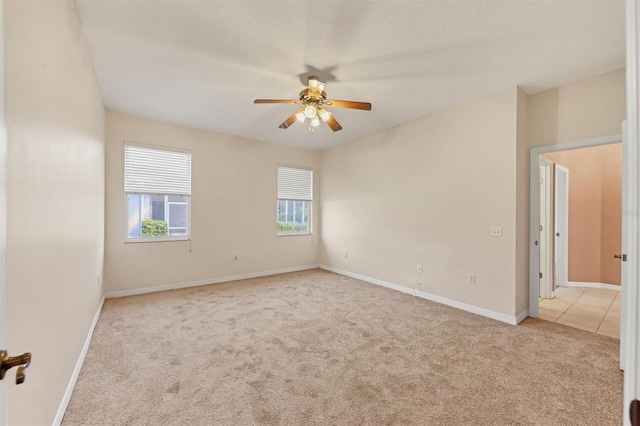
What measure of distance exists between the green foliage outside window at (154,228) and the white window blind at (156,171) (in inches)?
19.2

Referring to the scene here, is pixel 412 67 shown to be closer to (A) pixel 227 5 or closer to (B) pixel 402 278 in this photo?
(A) pixel 227 5

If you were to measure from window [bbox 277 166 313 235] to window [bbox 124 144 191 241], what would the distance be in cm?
186

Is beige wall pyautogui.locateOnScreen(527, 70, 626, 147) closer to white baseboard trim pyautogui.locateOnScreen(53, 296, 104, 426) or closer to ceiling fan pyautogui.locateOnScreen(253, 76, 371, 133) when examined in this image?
ceiling fan pyautogui.locateOnScreen(253, 76, 371, 133)

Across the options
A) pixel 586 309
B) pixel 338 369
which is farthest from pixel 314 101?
pixel 586 309

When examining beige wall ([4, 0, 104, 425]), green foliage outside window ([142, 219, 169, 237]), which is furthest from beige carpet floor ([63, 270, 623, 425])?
green foliage outside window ([142, 219, 169, 237])

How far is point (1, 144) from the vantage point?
2.34ft

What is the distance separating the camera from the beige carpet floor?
5.70ft

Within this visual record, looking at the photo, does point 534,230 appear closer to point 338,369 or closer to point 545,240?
point 545,240

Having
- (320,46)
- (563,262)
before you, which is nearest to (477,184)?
(320,46)

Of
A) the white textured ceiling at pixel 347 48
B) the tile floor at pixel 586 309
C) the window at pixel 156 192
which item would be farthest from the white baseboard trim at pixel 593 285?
the window at pixel 156 192

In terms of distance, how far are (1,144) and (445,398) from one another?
256 centimetres

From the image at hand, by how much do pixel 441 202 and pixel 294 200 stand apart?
3.15 metres

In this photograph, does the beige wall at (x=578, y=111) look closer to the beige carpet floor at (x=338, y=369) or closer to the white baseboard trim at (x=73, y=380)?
the beige carpet floor at (x=338, y=369)

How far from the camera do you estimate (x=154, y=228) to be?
4.34 meters
